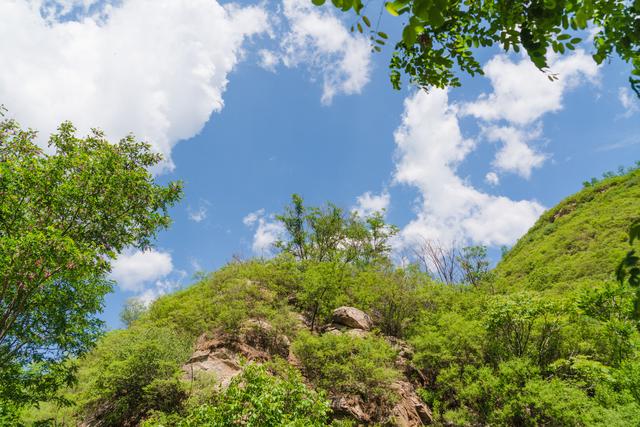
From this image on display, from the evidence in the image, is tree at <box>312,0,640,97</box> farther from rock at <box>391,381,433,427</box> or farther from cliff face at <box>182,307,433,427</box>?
rock at <box>391,381,433,427</box>

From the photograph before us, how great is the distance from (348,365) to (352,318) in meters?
6.74

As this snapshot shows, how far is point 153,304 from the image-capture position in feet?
92.3

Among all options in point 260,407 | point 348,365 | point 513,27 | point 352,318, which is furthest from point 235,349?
point 513,27

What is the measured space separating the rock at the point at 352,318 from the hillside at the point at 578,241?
14649 millimetres

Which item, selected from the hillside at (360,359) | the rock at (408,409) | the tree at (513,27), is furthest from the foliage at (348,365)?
the tree at (513,27)

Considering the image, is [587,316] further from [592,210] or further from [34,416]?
[592,210]

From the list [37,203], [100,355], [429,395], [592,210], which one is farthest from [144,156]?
[592,210]

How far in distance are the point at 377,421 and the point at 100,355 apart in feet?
45.4

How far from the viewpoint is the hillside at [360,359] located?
40.5 ft

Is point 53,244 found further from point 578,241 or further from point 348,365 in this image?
point 578,241

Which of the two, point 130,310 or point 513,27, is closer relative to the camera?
point 513,27

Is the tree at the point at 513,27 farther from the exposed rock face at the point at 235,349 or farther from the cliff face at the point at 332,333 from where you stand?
the exposed rock face at the point at 235,349

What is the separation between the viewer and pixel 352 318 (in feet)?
A: 76.6

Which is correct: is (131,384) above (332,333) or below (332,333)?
below
